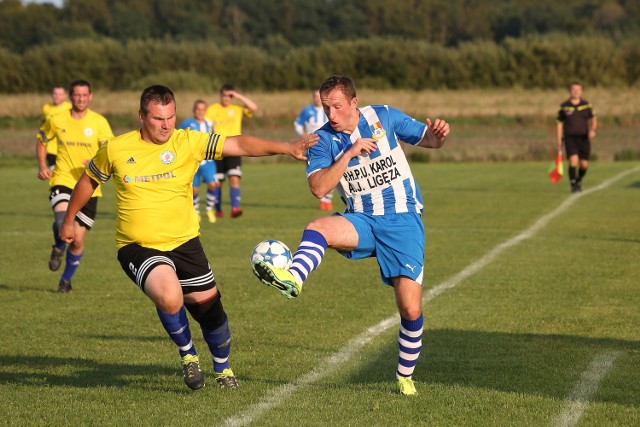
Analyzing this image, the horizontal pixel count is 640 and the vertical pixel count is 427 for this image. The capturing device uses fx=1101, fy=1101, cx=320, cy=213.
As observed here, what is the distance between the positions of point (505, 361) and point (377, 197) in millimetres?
1752

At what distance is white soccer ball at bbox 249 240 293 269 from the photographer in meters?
6.47

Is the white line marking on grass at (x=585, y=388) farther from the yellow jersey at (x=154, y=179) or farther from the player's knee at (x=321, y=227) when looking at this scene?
Answer: the yellow jersey at (x=154, y=179)

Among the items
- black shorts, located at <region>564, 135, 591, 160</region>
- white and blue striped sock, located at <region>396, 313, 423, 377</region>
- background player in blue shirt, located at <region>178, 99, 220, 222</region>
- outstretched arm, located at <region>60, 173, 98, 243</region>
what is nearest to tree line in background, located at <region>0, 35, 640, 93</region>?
black shorts, located at <region>564, 135, 591, 160</region>

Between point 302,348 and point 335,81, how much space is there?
8.39 ft

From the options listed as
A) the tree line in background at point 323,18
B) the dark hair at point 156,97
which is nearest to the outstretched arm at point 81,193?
the dark hair at point 156,97

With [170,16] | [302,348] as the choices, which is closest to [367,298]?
[302,348]

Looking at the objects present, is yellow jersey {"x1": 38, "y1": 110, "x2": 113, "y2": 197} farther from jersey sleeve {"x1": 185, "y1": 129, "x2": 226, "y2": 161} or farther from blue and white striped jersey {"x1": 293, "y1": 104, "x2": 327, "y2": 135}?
blue and white striped jersey {"x1": 293, "y1": 104, "x2": 327, "y2": 135}

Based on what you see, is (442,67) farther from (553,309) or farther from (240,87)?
(553,309)

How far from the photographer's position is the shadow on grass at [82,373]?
293 inches

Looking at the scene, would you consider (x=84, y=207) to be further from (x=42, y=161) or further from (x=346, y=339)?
(x=346, y=339)

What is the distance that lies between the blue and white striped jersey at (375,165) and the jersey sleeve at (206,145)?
584 mm

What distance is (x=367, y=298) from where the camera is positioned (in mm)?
11188

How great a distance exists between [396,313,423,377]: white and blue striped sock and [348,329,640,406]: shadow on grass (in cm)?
35

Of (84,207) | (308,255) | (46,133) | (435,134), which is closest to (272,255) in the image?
(308,255)
